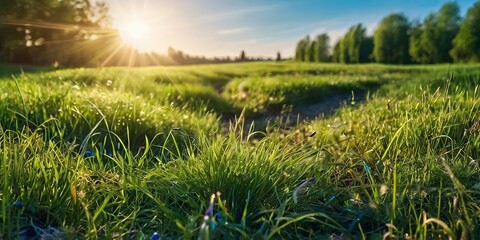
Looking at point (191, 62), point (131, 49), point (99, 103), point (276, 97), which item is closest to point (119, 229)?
point (99, 103)

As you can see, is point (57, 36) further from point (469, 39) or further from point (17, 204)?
point (469, 39)

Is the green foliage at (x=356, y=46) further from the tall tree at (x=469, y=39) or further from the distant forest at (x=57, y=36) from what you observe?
the distant forest at (x=57, y=36)

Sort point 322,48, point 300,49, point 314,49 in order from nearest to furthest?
point 322,48
point 314,49
point 300,49

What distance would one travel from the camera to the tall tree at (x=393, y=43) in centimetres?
5488

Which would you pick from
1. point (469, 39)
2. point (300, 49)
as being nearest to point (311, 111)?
point (469, 39)

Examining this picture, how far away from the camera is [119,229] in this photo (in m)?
1.99

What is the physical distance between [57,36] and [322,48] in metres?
48.2

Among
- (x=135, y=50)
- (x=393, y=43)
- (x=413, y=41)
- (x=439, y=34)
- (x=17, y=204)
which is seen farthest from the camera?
(x=393, y=43)

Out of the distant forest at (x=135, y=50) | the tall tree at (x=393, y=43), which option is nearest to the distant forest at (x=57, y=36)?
the distant forest at (x=135, y=50)

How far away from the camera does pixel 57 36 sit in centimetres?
3288

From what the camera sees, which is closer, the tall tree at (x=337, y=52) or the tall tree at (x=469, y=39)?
the tall tree at (x=469, y=39)

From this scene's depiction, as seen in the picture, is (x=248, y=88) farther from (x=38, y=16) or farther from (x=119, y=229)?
(x=38, y=16)

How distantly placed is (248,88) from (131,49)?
93.7 feet

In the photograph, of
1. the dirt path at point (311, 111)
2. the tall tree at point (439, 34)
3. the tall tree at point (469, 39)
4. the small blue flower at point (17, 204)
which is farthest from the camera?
the tall tree at point (439, 34)
